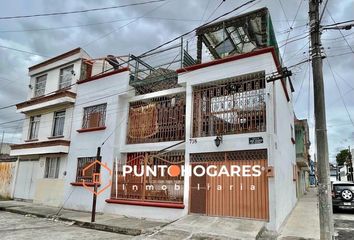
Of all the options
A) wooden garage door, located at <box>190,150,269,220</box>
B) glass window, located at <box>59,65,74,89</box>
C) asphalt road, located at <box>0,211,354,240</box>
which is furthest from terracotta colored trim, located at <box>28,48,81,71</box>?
wooden garage door, located at <box>190,150,269,220</box>

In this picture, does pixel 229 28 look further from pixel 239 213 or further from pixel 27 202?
pixel 27 202

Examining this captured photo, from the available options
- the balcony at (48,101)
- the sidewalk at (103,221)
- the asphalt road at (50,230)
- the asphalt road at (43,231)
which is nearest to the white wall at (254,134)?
the sidewalk at (103,221)

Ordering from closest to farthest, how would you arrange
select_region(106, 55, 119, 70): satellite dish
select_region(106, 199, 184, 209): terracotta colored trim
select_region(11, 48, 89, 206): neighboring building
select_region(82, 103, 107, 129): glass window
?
select_region(106, 199, 184, 209): terracotta colored trim
select_region(82, 103, 107, 129): glass window
select_region(11, 48, 89, 206): neighboring building
select_region(106, 55, 119, 70): satellite dish

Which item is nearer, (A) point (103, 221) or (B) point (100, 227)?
(B) point (100, 227)

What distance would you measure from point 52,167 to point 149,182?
23.1ft

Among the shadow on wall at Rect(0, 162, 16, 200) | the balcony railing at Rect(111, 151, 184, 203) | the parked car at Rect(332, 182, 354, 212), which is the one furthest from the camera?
the shadow on wall at Rect(0, 162, 16, 200)

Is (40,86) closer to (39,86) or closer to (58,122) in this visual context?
(39,86)

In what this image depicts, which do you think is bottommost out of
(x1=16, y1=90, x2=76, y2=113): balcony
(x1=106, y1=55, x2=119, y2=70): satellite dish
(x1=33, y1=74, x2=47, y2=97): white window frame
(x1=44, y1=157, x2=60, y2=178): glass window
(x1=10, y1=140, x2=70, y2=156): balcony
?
(x1=44, y1=157, x2=60, y2=178): glass window

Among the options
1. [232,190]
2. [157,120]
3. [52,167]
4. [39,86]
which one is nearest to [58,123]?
[52,167]

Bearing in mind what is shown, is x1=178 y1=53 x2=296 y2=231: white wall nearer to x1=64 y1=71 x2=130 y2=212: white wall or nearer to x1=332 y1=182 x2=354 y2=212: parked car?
x1=64 y1=71 x2=130 y2=212: white wall

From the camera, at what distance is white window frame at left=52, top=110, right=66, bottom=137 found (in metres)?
15.7

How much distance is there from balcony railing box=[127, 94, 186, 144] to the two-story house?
44mm

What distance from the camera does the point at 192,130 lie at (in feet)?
35.6

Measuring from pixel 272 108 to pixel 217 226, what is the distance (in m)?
4.16
